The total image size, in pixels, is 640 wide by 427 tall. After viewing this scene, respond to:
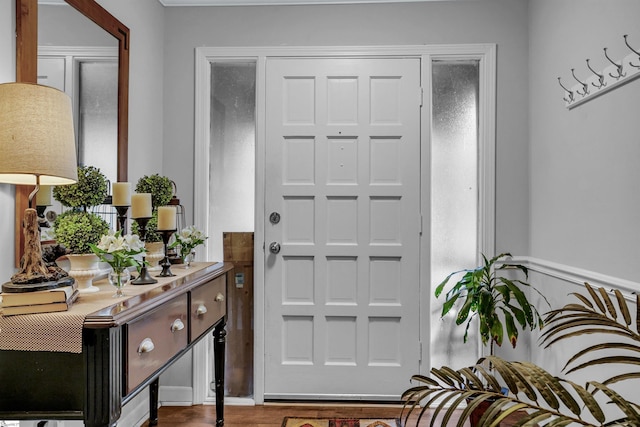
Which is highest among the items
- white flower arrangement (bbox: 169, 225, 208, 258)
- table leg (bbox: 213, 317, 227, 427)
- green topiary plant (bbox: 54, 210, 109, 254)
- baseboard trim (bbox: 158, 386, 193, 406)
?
green topiary plant (bbox: 54, 210, 109, 254)

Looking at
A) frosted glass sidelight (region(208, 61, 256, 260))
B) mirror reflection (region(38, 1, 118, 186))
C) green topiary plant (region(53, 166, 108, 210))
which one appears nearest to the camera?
green topiary plant (region(53, 166, 108, 210))

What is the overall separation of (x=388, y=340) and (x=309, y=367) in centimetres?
49

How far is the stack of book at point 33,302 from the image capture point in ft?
4.17

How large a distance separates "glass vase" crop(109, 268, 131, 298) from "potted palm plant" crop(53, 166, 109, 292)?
0.06m

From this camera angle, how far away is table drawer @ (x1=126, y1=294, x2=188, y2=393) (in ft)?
4.69

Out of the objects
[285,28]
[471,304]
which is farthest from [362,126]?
[471,304]

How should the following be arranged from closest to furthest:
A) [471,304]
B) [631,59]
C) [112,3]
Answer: [631,59] < [112,3] < [471,304]

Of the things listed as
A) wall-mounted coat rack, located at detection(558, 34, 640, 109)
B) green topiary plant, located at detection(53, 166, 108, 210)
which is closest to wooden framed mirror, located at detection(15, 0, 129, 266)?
green topiary plant, located at detection(53, 166, 108, 210)

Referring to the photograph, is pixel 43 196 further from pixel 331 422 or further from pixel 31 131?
pixel 331 422

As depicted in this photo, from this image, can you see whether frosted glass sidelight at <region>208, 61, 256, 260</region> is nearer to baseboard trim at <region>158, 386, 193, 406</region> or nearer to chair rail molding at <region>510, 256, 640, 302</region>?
baseboard trim at <region>158, 386, 193, 406</region>

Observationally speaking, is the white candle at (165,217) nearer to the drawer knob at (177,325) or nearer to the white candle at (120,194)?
the white candle at (120,194)

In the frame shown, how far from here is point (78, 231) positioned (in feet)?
4.92

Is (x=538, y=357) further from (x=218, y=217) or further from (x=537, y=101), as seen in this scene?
(x=218, y=217)

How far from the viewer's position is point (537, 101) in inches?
110
